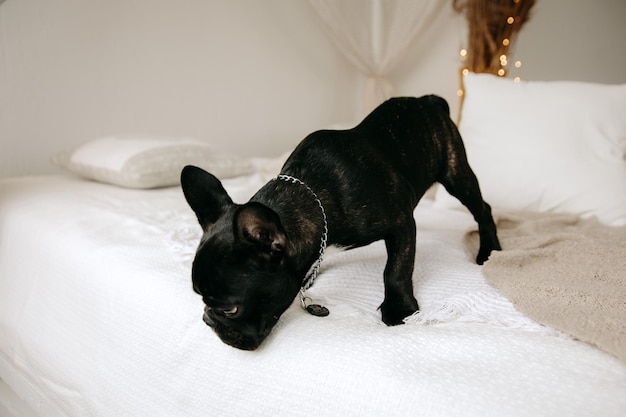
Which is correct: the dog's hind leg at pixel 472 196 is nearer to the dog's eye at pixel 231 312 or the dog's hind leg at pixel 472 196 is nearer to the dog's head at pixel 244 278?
the dog's head at pixel 244 278

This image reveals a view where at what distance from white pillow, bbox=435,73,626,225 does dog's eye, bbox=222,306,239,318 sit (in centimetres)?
134

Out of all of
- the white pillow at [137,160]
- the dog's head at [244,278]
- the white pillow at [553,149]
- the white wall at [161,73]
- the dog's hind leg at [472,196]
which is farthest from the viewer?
the white wall at [161,73]

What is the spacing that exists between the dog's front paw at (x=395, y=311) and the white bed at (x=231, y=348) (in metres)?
0.03

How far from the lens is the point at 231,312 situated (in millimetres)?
802

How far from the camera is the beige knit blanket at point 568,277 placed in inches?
30.8

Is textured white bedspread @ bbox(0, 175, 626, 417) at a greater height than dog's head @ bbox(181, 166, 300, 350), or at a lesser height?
lesser

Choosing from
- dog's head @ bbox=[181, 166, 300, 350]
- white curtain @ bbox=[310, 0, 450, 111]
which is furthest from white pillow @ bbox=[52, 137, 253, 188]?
white curtain @ bbox=[310, 0, 450, 111]

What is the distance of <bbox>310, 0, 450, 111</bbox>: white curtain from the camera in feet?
9.02

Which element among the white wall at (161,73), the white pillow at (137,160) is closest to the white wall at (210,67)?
the white wall at (161,73)

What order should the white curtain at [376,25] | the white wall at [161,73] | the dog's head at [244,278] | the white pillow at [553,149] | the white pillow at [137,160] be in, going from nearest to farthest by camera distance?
the dog's head at [244,278]
the white pillow at [553,149]
the white pillow at [137,160]
the white wall at [161,73]
the white curtain at [376,25]

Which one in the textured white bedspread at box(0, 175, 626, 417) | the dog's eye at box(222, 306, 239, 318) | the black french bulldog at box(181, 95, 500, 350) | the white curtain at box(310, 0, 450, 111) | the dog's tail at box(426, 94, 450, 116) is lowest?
the textured white bedspread at box(0, 175, 626, 417)

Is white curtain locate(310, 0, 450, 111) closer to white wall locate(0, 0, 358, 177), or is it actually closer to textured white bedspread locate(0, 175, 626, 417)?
white wall locate(0, 0, 358, 177)

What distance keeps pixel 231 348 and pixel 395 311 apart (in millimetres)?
333

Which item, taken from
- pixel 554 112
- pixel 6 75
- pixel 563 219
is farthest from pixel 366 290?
pixel 6 75
